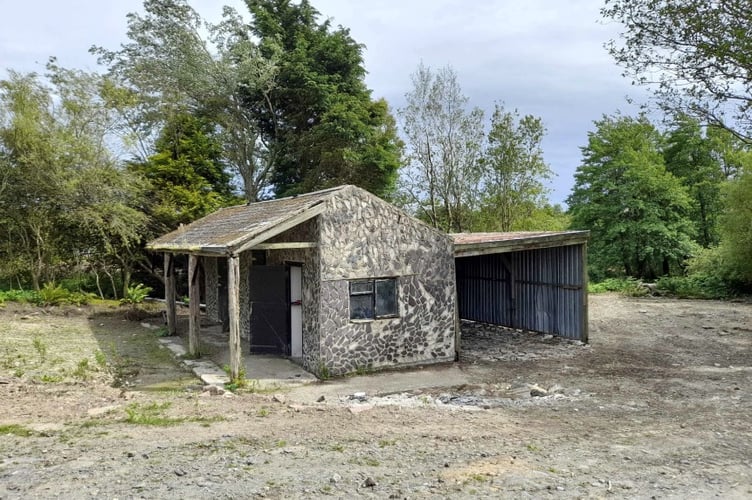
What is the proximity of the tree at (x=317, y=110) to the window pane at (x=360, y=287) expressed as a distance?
15695 millimetres

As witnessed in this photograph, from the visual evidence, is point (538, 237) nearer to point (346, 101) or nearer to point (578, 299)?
point (578, 299)

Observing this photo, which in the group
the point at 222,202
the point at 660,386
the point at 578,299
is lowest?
the point at 660,386

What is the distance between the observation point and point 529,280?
50.8 feet

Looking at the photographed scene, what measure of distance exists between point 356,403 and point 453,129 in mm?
22191

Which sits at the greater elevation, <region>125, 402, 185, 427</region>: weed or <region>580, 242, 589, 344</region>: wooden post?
<region>580, 242, 589, 344</region>: wooden post

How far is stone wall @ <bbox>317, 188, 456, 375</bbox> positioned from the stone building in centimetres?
2

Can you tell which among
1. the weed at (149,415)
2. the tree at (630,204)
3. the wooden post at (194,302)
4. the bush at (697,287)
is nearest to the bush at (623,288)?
the bush at (697,287)

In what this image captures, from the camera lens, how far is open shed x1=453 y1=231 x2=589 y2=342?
13406mm

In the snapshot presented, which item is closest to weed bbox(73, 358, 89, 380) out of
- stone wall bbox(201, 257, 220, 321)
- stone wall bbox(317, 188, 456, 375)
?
stone wall bbox(317, 188, 456, 375)

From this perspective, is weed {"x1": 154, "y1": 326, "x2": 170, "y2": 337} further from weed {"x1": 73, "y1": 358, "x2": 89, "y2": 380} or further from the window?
the window

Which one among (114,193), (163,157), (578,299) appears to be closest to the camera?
(578,299)

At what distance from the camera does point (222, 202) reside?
24109 millimetres

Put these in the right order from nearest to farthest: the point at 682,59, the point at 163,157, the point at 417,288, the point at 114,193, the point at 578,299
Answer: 1. the point at 417,288
2. the point at 682,59
3. the point at 578,299
4. the point at 114,193
5. the point at 163,157

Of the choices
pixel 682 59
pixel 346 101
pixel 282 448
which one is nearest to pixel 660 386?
pixel 282 448
